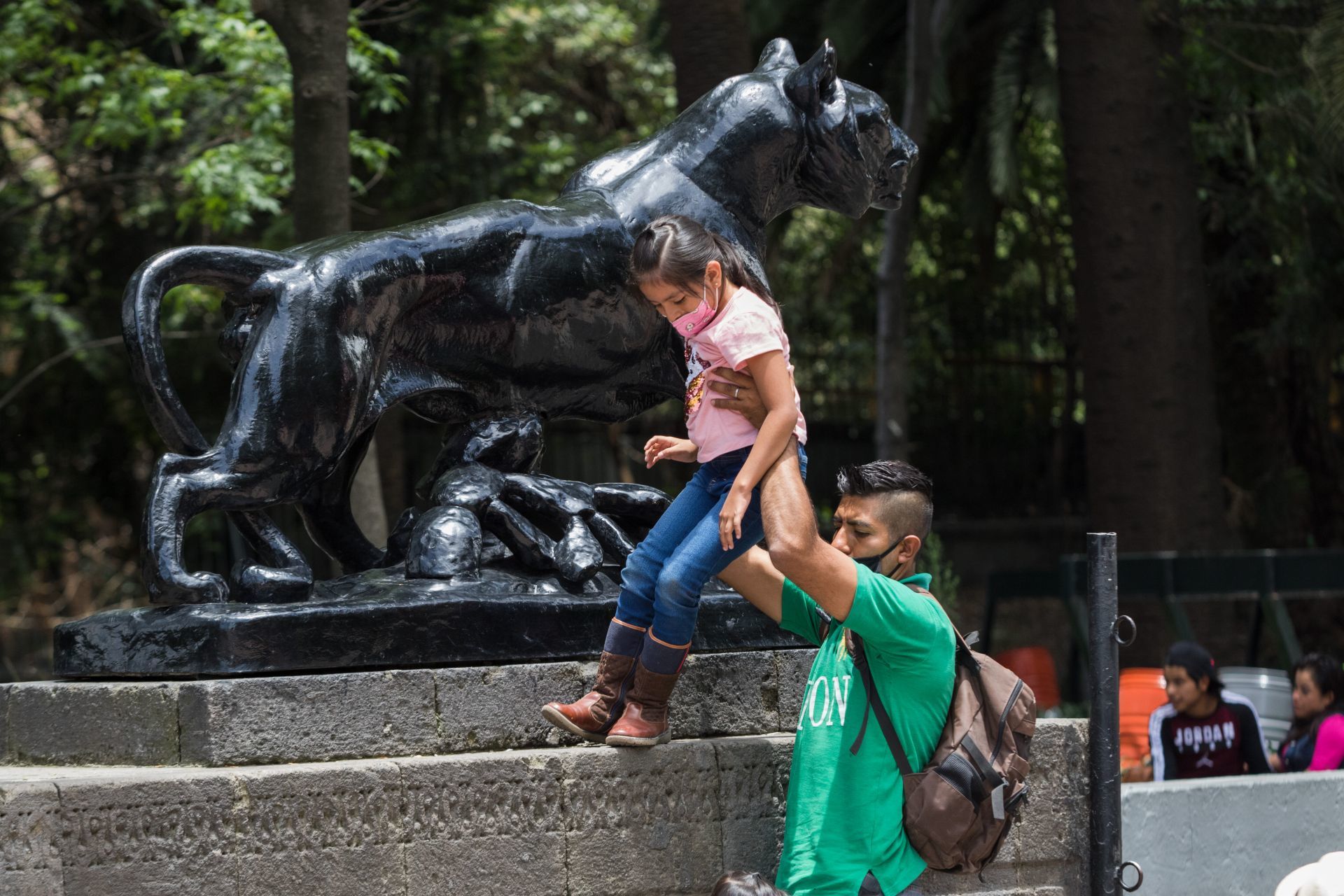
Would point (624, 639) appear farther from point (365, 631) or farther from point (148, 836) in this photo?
point (148, 836)

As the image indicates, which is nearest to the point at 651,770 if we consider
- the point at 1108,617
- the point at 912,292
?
the point at 1108,617

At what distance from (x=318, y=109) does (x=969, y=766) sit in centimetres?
508

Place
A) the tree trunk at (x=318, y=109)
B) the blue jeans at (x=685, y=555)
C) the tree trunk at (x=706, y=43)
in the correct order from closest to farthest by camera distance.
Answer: the blue jeans at (x=685, y=555)
the tree trunk at (x=318, y=109)
the tree trunk at (x=706, y=43)

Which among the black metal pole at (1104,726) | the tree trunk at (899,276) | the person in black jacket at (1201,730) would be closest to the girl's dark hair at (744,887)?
the black metal pole at (1104,726)

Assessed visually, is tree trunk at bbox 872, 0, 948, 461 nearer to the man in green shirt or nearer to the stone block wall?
the stone block wall

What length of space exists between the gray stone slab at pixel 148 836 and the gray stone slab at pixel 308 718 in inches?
6.0

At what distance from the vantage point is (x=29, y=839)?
130 inches

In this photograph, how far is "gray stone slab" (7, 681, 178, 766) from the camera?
369cm

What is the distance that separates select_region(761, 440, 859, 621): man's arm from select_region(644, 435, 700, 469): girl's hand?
1.41 feet

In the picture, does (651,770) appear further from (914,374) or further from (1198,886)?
(914,374)

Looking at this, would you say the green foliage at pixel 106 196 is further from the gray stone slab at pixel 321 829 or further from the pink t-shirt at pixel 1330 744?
the gray stone slab at pixel 321 829

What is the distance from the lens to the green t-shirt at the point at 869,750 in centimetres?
339

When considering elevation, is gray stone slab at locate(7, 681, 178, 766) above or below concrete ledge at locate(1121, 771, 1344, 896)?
above

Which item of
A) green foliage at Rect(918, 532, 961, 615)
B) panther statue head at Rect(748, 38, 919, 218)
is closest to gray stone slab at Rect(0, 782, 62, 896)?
panther statue head at Rect(748, 38, 919, 218)
